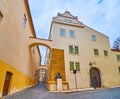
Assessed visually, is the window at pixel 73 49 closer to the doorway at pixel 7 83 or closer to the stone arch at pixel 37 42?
the stone arch at pixel 37 42

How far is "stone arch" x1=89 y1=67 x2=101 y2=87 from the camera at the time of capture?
1652cm

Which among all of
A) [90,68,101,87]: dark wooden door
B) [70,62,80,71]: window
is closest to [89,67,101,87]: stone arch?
[90,68,101,87]: dark wooden door

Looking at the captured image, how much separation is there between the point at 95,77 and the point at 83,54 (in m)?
3.76

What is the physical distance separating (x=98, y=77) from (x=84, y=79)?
2.68m

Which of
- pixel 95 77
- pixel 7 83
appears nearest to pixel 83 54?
pixel 95 77

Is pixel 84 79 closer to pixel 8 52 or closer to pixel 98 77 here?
pixel 98 77

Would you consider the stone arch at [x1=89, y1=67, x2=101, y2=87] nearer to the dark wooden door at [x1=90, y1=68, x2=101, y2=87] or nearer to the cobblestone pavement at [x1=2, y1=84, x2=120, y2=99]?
the dark wooden door at [x1=90, y1=68, x2=101, y2=87]

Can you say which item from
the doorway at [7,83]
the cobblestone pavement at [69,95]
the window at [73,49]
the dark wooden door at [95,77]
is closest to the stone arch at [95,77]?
the dark wooden door at [95,77]

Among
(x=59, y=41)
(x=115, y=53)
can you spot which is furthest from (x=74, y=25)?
(x=115, y=53)

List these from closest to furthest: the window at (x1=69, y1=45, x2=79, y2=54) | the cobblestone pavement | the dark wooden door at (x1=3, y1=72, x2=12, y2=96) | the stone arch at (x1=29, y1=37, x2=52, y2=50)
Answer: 1. the cobblestone pavement
2. the dark wooden door at (x1=3, y1=72, x2=12, y2=96)
3. the stone arch at (x1=29, y1=37, x2=52, y2=50)
4. the window at (x1=69, y1=45, x2=79, y2=54)

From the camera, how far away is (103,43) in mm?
19172

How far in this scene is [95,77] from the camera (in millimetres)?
16922

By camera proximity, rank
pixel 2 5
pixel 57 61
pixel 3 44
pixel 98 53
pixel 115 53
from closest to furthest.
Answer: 1. pixel 2 5
2. pixel 3 44
3. pixel 57 61
4. pixel 98 53
5. pixel 115 53

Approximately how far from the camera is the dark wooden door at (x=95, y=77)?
1649cm
